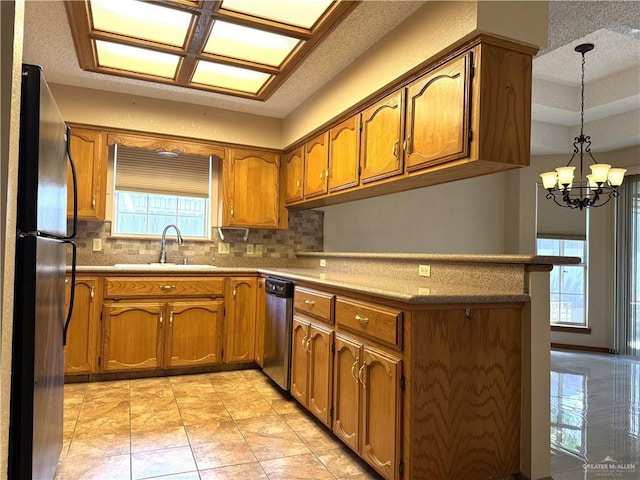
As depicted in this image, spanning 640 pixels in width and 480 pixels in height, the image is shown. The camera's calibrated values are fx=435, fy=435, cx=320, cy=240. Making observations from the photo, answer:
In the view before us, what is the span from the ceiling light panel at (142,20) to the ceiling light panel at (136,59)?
173 mm

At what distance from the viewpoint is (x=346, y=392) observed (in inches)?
88.6

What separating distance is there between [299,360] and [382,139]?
5.06ft

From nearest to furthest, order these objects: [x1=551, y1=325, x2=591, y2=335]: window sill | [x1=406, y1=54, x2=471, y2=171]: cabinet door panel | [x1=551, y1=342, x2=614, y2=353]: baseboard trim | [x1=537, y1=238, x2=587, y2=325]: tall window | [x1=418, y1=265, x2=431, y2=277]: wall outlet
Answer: [x1=406, y1=54, x2=471, y2=171]: cabinet door panel
[x1=418, y1=265, x2=431, y2=277]: wall outlet
[x1=551, y1=342, x2=614, y2=353]: baseboard trim
[x1=551, y1=325, x2=591, y2=335]: window sill
[x1=537, y1=238, x2=587, y2=325]: tall window

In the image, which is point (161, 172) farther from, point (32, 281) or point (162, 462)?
point (32, 281)

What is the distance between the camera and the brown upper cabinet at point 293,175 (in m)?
4.08

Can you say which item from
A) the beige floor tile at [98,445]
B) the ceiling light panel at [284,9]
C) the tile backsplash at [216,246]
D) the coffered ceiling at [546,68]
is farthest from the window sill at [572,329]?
the beige floor tile at [98,445]

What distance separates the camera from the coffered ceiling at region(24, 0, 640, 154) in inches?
97.3

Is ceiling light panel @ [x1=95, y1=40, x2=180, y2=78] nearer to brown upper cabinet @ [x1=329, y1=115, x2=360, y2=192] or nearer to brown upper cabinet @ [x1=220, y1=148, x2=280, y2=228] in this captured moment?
brown upper cabinet @ [x1=220, y1=148, x2=280, y2=228]

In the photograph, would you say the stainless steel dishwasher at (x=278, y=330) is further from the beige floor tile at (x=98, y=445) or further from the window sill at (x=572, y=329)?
the window sill at (x=572, y=329)

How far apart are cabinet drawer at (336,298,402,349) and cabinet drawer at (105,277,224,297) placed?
1.70 metres

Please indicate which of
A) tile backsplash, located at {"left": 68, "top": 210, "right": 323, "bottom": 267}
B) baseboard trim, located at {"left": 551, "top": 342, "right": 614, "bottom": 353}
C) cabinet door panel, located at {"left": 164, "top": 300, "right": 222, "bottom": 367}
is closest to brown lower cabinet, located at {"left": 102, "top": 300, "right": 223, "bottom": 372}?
cabinet door panel, located at {"left": 164, "top": 300, "right": 222, "bottom": 367}

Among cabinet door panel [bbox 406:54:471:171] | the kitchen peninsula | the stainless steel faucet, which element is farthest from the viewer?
the stainless steel faucet

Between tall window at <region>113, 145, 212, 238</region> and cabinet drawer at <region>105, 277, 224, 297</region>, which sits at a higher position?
tall window at <region>113, 145, 212, 238</region>

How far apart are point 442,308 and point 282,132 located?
10.1 ft
